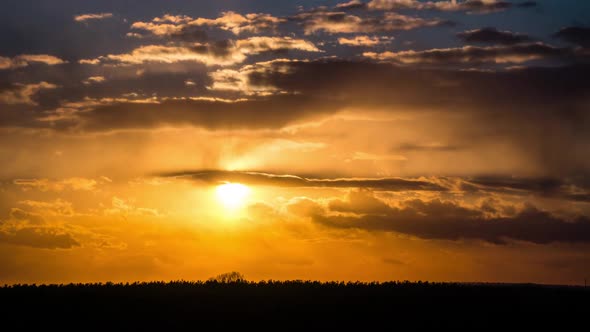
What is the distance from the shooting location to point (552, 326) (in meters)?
54.8

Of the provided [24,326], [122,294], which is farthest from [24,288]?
[24,326]

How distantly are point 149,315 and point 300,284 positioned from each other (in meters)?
15.4

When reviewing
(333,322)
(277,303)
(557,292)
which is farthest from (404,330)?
(557,292)

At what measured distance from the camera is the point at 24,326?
52.6 meters

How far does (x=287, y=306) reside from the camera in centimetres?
5812

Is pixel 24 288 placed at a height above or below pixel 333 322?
above

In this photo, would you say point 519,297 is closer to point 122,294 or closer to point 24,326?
point 122,294

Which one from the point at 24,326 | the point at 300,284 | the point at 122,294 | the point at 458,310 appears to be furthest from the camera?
the point at 300,284

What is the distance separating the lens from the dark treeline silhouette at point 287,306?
178ft

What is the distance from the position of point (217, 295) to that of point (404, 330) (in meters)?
15.7

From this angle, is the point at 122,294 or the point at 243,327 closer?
the point at 243,327

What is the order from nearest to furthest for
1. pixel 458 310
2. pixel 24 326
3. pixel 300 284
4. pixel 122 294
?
pixel 24 326
pixel 458 310
pixel 122 294
pixel 300 284

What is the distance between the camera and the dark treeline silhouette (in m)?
54.2

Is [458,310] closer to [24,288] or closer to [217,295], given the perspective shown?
[217,295]
